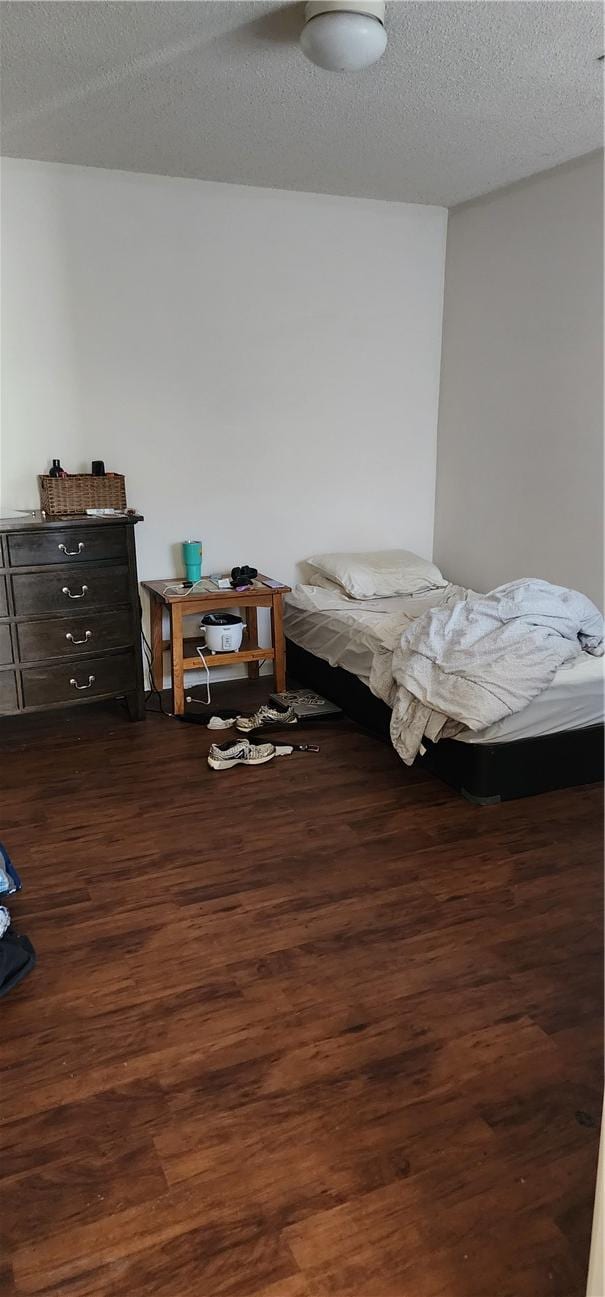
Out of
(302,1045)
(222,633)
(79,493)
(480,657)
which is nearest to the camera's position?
(302,1045)

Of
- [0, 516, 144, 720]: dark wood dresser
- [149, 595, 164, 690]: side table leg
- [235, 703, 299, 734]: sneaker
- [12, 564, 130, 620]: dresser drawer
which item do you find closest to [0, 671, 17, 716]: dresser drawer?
[0, 516, 144, 720]: dark wood dresser

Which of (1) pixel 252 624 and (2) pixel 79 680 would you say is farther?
(1) pixel 252 624

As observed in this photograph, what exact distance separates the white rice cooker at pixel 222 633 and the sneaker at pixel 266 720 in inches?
14.2

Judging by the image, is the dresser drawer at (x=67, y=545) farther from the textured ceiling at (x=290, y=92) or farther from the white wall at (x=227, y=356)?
the textured ceiling at (x=290, y=92)

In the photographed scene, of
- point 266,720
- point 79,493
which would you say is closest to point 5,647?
point 79,493

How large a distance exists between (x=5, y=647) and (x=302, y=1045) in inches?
79.5

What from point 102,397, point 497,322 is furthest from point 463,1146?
point 497,322

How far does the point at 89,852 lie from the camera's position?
2.59 metres

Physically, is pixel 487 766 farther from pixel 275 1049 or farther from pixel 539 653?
pixel 275 1049

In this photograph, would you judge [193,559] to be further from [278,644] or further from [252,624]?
[278,644]

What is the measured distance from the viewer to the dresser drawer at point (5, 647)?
320 centimetres

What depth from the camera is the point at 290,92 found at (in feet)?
8.78

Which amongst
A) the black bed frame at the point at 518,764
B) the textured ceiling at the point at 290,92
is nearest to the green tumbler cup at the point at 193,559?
the black bed frame at the point at 518,764

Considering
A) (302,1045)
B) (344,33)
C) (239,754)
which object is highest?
(344,33)
